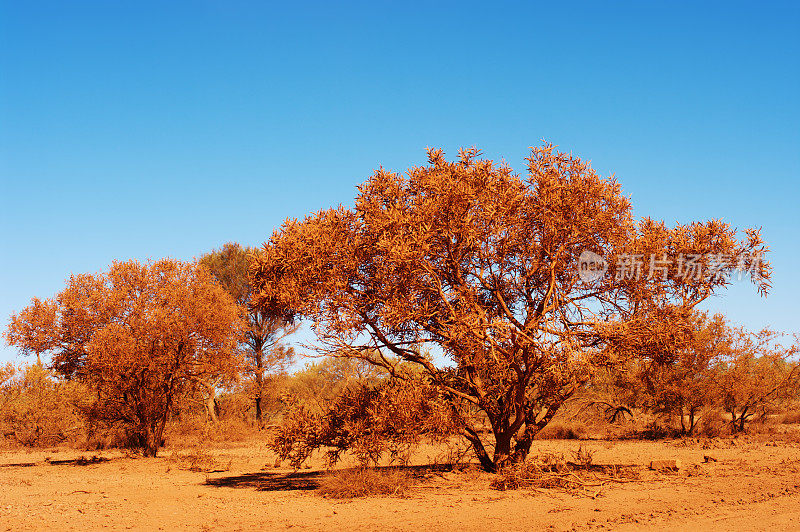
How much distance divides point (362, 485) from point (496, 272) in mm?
5336

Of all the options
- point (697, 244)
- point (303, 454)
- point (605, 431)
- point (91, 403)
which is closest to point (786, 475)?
point (697, 244)

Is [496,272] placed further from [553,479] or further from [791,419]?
[791,419]

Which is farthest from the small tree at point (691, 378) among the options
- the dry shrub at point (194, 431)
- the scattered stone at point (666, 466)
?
the dry shrub at point (194, 431)

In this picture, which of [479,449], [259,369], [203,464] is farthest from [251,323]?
[479,449]

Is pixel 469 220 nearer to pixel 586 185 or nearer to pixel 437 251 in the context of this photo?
pixel 437 251

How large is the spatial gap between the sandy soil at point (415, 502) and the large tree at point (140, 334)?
365 centimetres

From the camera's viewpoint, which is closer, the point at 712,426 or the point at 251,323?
the point at 712,426

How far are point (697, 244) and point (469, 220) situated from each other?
211 inches

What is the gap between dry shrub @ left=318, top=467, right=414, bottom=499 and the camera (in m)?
12.3

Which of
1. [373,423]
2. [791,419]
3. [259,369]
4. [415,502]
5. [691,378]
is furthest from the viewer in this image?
[259,369]
